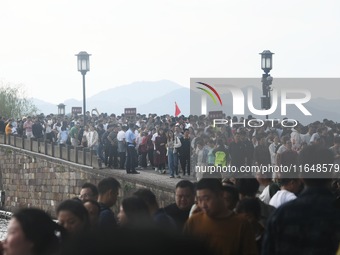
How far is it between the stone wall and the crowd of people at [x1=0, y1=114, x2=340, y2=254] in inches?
364

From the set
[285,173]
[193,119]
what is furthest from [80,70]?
[285,173]

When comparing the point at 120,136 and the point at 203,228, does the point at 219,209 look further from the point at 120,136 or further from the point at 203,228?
the point at 120,136

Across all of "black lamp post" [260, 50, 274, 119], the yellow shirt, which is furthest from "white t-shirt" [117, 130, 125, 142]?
the yellow shirt

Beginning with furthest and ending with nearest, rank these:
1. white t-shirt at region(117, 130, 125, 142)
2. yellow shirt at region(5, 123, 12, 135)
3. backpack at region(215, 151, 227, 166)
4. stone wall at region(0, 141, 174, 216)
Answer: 1. yellow shirt at region(5, 123, 12, 135)
2. stone wall at region(0, 141, 174, 216)
3. white t-shirt at region(117, 130, 125, 142)
4. backpack at region(215, 151, 227, 166)

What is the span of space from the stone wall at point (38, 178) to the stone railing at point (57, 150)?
0.17 m

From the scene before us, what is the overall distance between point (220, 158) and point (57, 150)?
18.8 metres

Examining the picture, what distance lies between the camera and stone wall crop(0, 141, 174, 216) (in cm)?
3831

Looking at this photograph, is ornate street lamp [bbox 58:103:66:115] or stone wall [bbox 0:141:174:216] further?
ornate street lamp [bbox 58:103:66:115]

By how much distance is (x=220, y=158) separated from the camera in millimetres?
21969

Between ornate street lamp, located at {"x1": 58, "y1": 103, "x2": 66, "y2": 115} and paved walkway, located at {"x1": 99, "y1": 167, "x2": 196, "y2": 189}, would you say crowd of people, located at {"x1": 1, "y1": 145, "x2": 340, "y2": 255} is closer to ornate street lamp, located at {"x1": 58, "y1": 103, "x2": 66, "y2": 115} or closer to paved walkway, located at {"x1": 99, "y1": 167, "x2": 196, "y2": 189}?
paved walkway, located at {"x1": 99, "y1": 167, "x2": 196, "y2": 189}

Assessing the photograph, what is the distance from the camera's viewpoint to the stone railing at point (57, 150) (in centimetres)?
3541

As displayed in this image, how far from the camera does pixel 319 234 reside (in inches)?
223

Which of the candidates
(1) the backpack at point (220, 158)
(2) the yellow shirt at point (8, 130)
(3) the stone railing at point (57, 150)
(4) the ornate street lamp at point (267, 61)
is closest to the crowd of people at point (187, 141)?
(1) the backpack at point (220, 158)

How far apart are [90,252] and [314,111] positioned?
24.7 metres
